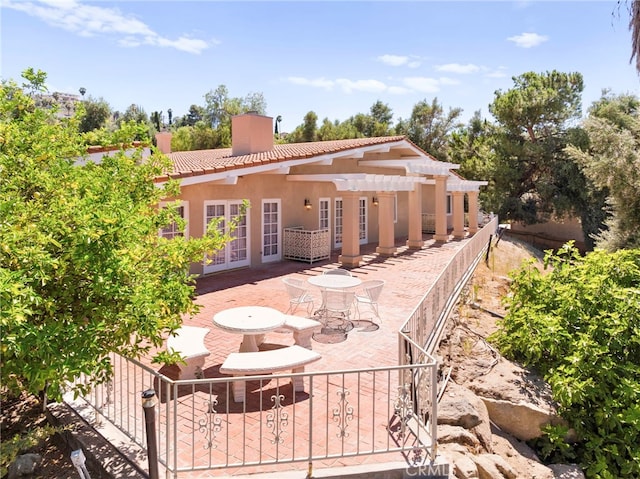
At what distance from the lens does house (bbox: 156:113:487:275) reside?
13570mm

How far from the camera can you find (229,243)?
48.1ft

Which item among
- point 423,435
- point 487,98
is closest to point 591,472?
point 423,435

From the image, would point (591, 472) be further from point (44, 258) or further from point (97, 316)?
point (44, 258)

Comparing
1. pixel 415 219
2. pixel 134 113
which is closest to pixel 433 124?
pixel 415 219

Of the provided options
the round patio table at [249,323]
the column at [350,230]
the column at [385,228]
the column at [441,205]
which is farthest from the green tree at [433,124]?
the round patio table at [249,323]

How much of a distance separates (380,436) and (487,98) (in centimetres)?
3663

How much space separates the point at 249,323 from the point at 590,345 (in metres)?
6.33

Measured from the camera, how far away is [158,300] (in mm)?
4328

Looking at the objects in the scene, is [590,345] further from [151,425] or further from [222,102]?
[222,102]

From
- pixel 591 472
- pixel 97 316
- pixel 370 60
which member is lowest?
pixel 591 472

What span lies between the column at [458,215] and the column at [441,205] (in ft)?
5.21

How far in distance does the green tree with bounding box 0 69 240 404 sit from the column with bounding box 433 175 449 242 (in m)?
18.5

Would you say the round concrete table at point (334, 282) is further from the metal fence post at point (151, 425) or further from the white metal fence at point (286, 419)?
the metal fence post at point (151, 425)

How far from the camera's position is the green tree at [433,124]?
149 feet
